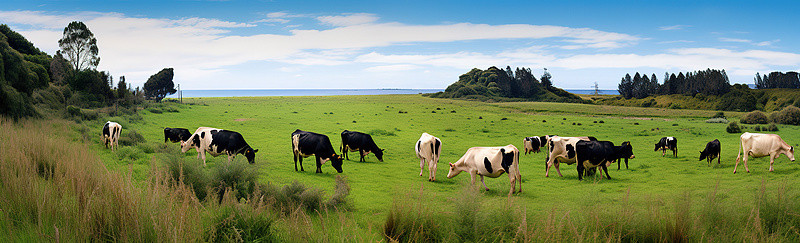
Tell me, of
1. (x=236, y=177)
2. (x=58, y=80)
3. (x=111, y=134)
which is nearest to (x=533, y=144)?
(x=236, y=177)

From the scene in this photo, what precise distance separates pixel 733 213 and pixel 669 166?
1367 centimetres

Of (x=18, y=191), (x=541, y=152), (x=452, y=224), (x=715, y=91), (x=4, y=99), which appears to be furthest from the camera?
(x=715, y=91)

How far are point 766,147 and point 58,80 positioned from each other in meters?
67.3

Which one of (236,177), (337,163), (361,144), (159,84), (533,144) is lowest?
(533,144)

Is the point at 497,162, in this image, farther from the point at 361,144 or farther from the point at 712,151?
the point at 712,151

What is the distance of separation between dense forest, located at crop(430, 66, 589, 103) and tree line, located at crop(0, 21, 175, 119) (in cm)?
8872

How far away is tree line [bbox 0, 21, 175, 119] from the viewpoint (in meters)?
20.9

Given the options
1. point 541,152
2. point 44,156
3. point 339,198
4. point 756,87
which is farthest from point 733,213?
point 756,87

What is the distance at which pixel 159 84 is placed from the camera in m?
91.5

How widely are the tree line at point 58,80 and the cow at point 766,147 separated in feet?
96.8

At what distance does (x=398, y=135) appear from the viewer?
1296 inches

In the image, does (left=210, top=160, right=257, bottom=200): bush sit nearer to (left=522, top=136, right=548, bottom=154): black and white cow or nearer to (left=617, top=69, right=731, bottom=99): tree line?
(left=522, top=136, right=548, bottom=154): black and white cow

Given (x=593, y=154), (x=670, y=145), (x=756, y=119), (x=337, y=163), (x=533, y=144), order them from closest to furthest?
(x=593, y=154), (x=337, y=163), (x=670, y=145), (x=533, y=144), (x=756, y=119)

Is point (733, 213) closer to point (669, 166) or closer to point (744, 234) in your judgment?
point (744, 234)
